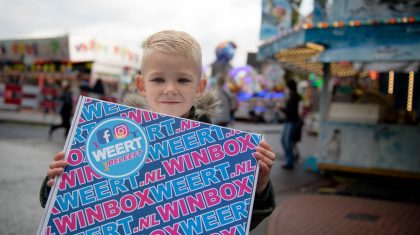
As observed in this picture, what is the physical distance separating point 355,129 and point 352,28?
2.21 meters

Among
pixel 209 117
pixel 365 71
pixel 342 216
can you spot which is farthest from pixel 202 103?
pixel 365 71

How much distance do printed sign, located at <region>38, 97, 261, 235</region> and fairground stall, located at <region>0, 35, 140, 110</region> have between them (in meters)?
18.7

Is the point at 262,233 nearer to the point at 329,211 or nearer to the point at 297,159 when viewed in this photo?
the point at 329,211

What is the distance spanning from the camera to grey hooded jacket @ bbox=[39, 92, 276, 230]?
1793 mm

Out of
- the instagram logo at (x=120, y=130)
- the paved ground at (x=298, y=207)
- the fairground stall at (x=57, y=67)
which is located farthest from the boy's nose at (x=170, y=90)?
the fairground stall at (x=57, y=67)

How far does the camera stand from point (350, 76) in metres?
11.8

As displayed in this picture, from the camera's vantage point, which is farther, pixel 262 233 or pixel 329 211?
pixel 329 211

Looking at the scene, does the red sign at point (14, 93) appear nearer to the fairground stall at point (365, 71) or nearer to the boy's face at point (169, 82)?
the fairground stall at point (365, 71)

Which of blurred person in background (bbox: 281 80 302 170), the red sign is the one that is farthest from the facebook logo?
the red sign

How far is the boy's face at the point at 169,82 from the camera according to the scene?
1726mm

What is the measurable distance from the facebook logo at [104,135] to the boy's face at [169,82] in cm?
26

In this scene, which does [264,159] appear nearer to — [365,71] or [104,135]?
[104,135]

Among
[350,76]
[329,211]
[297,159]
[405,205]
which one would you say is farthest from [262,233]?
[350,76]

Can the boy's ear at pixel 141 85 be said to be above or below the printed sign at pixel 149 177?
above
